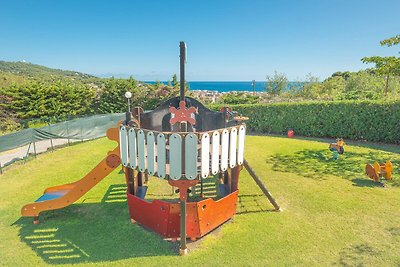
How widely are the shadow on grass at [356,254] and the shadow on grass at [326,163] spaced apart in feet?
12.7

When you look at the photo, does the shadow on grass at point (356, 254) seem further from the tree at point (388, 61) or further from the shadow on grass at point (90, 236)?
the tree at point (388, 61)

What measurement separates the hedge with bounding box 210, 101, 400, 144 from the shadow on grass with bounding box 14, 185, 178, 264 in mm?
13159

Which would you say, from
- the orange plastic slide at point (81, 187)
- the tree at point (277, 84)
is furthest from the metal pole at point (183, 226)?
the tree at point (277, 84)

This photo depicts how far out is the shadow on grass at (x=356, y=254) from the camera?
196 inches

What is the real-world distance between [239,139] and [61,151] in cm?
1082

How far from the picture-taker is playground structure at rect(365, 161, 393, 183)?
869 cm

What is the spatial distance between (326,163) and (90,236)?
915 centimetres

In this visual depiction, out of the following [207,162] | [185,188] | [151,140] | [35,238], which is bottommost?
[35,238]

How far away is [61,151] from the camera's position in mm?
13508

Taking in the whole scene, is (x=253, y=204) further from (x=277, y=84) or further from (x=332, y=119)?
(x=277, y=84)

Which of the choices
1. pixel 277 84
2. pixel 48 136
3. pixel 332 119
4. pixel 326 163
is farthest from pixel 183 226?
pixel 277 84

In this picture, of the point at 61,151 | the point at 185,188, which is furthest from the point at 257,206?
the point at 61,151

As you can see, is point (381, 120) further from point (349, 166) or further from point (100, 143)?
point (100, 143)

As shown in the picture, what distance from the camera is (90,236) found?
594 cm
